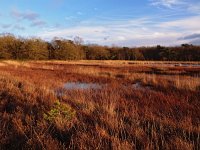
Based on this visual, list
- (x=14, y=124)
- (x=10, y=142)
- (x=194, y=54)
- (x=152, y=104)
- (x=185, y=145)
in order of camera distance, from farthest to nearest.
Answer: (x=194, y=54) → (x=152, y=104) → (x=14, y=124) → (x=10, y=142) → (x=185, y=145)

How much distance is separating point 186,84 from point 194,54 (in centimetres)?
6692

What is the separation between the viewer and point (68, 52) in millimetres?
68188

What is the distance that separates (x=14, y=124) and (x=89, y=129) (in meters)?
1.61

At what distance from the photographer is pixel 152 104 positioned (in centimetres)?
959

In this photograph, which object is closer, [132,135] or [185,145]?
[185,145]

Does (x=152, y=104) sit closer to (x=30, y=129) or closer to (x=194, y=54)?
(x=30, y=129)

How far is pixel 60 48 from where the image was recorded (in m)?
69.5

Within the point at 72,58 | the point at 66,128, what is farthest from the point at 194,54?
the point at 66,128

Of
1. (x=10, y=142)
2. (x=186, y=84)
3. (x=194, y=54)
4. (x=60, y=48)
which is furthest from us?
(x=194, y=54)

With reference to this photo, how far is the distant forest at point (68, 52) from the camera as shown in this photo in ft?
201

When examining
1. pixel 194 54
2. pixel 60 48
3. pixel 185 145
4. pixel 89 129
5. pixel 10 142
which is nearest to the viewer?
pixel 185 145

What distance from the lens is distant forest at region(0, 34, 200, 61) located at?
61.2 meters

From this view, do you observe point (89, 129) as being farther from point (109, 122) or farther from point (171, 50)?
point (171, 50)

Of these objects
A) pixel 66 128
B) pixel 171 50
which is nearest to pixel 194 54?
pixel 171 50
